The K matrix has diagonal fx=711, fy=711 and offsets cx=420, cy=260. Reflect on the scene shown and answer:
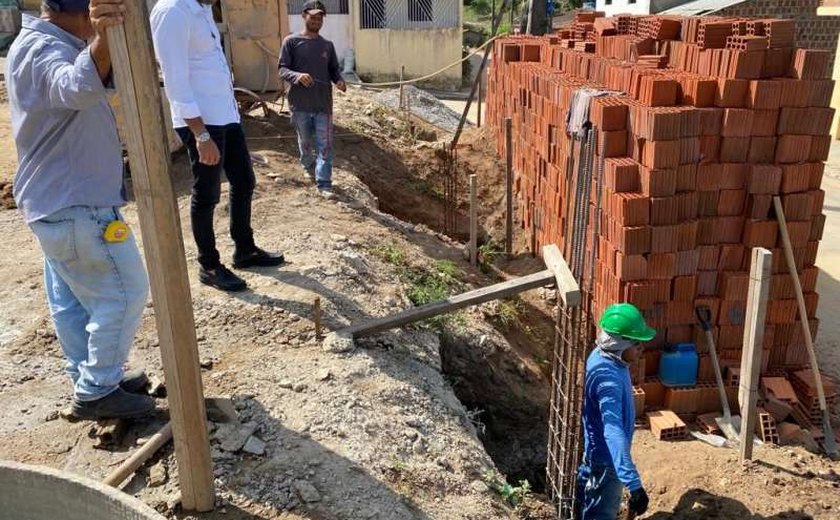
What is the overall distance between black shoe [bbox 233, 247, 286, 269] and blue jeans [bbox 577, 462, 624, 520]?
2.35 m

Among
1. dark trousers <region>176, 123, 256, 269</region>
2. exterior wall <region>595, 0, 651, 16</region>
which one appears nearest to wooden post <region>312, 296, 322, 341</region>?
dark trousers <region>176, 123, 256, 269</region>

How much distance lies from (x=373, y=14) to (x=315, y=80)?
15.2m

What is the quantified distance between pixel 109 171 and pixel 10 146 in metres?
6.68

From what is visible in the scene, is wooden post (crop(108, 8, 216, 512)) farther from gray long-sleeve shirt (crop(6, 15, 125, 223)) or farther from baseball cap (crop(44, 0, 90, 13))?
baseball cap (crop(44, 0, 90, 13))

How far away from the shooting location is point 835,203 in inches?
406

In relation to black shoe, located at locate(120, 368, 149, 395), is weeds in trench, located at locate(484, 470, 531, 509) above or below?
below

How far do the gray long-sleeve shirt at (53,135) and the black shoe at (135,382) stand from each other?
85 cm

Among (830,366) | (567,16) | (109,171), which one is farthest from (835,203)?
(567,16)

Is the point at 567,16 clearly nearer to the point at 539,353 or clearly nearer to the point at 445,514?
the point at 539,353

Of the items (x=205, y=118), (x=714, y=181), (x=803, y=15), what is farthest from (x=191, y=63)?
(x=803, y=15)

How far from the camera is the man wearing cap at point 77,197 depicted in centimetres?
251

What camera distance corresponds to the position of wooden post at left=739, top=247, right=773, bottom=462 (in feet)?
13.0

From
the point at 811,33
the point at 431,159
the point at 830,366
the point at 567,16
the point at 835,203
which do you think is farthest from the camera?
the point at 567,16

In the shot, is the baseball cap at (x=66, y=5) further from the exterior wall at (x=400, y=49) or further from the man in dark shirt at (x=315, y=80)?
the exterior wall at (x=400, y=49)
